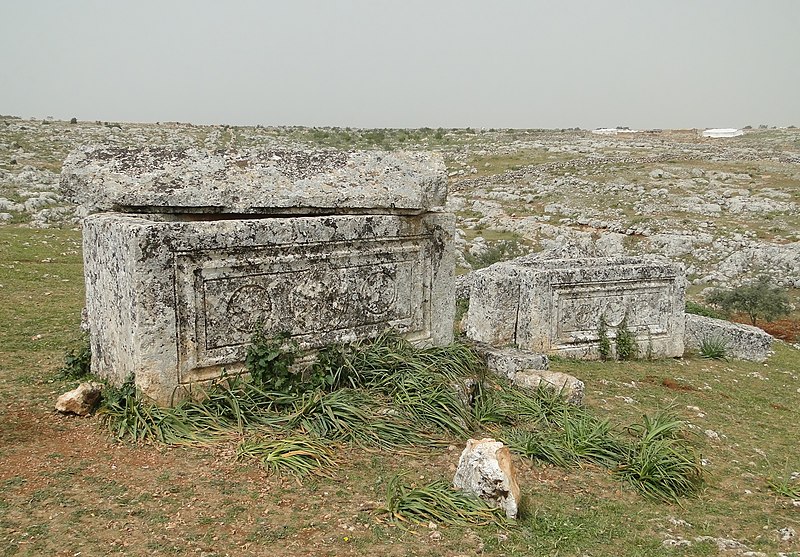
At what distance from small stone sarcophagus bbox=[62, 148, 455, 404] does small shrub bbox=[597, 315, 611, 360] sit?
348 cm

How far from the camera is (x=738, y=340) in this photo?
940 centimetres

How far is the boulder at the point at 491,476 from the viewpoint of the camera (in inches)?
148

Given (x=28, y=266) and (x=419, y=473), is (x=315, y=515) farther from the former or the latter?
(x=28, y=266)

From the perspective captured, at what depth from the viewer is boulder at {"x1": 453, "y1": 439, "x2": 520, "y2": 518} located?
375 centimetres

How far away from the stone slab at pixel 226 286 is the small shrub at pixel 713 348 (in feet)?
18.3

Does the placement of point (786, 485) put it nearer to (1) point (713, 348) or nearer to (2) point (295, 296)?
(2) point (295, 296)

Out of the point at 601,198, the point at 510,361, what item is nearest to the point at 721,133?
the point at 601,198

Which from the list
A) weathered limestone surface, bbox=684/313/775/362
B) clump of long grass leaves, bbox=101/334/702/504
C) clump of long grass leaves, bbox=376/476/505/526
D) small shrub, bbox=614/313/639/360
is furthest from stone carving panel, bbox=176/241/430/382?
weathered limestone surface, bbox=684/313/775/362

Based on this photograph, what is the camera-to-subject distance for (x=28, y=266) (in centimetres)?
1099

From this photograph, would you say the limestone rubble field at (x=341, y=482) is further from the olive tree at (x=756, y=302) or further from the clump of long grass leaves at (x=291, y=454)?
the olive tree at (x=756, y=302)

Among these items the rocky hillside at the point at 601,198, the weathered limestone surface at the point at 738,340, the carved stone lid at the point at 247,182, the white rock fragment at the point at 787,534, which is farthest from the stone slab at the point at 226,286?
the rocky hillside at the point at 601,198

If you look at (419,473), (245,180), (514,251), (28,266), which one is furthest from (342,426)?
(514,251)

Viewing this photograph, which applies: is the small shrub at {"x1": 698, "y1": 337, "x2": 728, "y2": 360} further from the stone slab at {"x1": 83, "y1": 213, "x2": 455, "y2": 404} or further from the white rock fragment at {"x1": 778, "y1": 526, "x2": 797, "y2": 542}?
the white rock fragment at {"x1": 778, "y1": 526, "x2": 797, "y2": 542}

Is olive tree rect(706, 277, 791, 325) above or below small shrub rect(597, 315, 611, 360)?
below
